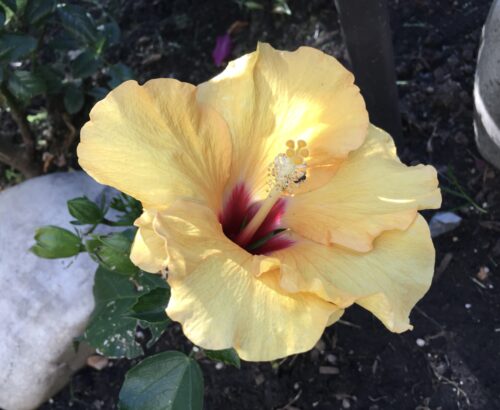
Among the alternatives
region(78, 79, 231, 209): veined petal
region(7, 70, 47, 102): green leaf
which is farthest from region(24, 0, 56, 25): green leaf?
region(78, 79, 231, 209): veined petal

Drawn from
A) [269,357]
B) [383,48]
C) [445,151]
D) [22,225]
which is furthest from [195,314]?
[445,151]

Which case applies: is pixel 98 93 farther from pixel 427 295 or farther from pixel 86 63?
pixel 427 295

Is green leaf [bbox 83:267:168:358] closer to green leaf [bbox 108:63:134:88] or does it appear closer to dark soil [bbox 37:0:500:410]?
dark soil [bbox 37:0:500:410]

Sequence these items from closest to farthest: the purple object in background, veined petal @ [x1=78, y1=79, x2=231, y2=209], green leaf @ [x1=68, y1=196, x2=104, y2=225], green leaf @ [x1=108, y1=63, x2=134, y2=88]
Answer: veined petal @ [x1=78, y1=79, x2=231, y2=209]
green leaf @ [x1=68, y1=196, x2=104, y2=225]
green leaf @ [x1=108, y1=63, x2=134, y2=88]
the purple object in background

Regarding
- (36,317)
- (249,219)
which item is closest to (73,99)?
(36,317)

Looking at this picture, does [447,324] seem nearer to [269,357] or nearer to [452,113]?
[452,113]

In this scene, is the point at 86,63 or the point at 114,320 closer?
the point at 114,320
